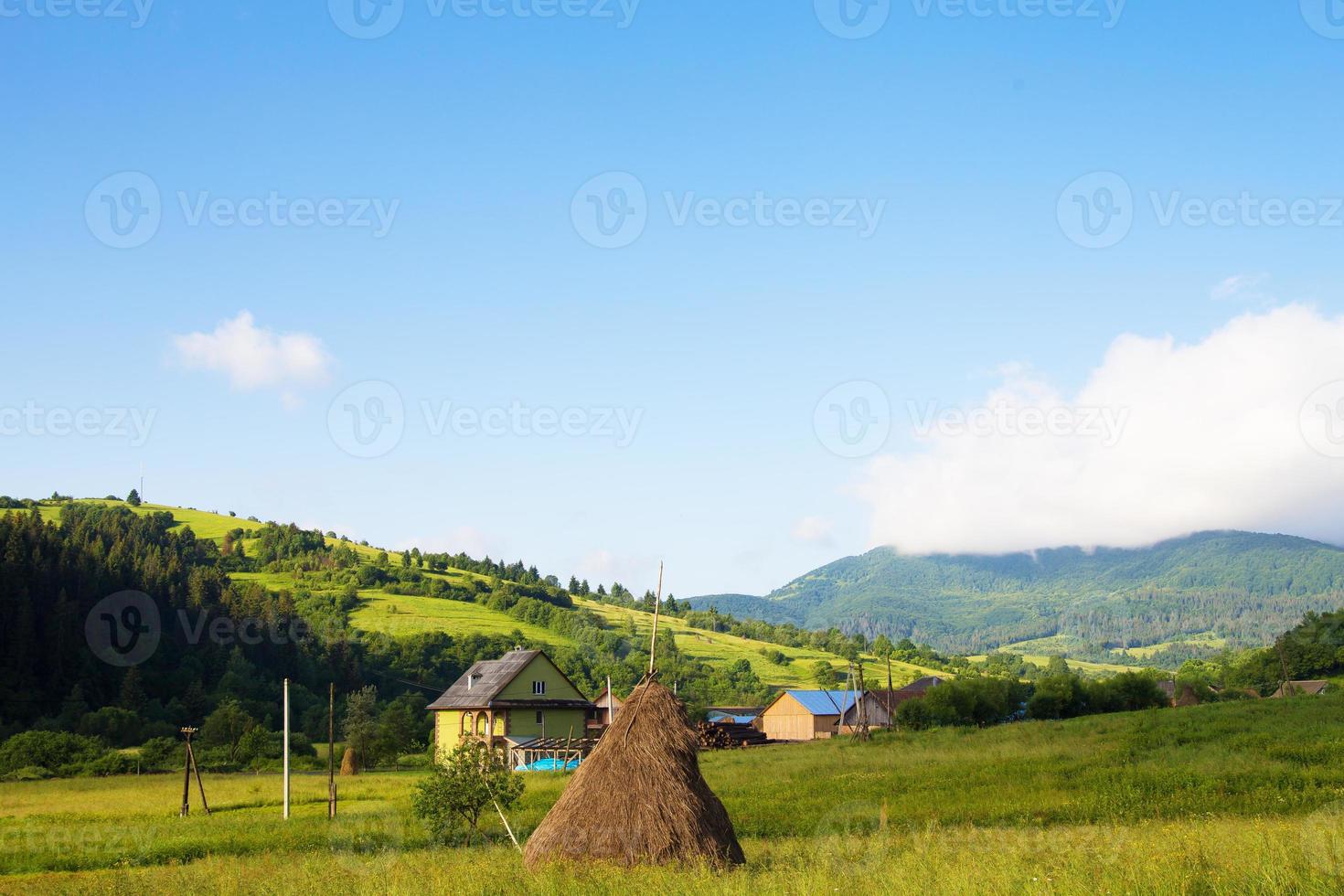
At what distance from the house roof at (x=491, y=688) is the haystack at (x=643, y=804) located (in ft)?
162

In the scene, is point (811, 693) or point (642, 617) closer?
point (811, 693)

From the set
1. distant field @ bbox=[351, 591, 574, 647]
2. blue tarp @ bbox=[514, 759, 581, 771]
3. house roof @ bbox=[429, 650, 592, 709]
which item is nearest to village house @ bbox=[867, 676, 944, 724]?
house roof @ bbox=[429, 650, 592, 709]

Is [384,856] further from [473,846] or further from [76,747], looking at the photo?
[76,747]

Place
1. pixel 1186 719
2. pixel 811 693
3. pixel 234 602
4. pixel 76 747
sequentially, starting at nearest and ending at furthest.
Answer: pixel 1186 719 → pixel 76 747 → pixel 811 693 → pixel 234 602

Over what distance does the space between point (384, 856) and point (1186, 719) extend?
4141 centimetres

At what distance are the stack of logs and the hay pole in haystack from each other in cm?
4961

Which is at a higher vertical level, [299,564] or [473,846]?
[299,564]

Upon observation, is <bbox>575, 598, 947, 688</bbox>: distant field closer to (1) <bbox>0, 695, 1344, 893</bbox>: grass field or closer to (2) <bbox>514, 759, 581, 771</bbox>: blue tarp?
(2) <bbox>514, 759, 581, 771</bbox>: blue tarp

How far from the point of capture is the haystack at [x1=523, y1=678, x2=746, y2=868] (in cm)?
1762

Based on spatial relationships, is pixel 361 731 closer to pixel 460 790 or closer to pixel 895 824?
pixel 460 790

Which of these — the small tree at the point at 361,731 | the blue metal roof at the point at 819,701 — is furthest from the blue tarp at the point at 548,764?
the blue metal roof at the point at 819,701

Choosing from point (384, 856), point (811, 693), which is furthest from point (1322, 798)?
point (811, 693)

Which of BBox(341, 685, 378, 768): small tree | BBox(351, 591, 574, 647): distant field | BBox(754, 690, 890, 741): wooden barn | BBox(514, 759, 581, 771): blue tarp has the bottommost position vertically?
BBox(754, 690, 890, 741): wooden barn

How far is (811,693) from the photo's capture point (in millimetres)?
94438
